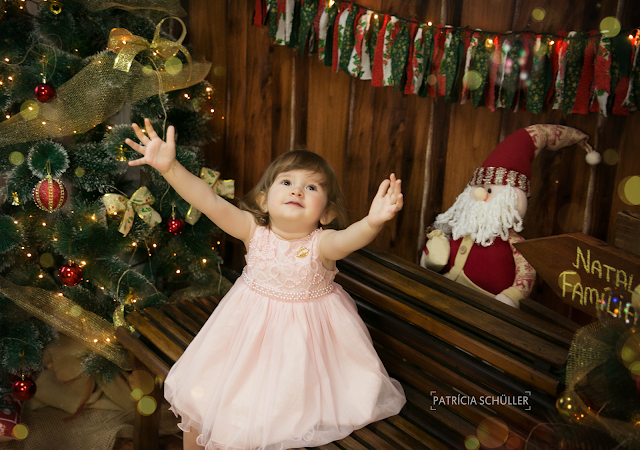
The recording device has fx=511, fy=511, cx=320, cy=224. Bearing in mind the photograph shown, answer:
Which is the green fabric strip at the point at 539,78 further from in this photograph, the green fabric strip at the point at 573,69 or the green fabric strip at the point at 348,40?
the green fabric strip at the point at 348,40

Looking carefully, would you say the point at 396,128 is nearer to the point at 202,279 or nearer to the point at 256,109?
the point at 256,109

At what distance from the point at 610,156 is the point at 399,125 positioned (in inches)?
33.6

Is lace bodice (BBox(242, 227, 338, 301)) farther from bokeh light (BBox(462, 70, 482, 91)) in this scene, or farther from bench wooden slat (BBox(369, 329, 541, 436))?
bokeh light (BBox(462, 70, 482, 91))

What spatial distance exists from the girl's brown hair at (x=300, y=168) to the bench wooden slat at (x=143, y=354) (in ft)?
2.02

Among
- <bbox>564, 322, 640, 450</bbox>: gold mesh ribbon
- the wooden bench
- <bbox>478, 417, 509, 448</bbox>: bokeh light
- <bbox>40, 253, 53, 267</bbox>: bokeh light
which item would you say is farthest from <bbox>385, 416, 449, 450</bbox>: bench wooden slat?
<bbox>40, 253, 53, 267</bbox>: bokeh light

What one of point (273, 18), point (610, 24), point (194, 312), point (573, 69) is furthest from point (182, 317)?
point (610, 24)

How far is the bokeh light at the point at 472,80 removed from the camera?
6.47ft

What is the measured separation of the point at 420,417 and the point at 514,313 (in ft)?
1.50

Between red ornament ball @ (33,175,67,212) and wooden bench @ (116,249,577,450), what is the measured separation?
0.53 meters

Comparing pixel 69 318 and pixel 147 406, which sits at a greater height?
pixel 69 318

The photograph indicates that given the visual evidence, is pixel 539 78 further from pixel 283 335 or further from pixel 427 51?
pixel 283 335

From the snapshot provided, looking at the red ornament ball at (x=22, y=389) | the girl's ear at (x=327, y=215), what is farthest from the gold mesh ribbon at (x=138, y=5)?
the red ornament ball at (x=22, y=389)

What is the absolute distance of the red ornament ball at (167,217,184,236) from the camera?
215 cm

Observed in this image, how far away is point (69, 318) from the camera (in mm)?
2104
